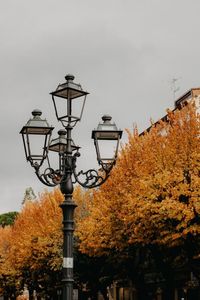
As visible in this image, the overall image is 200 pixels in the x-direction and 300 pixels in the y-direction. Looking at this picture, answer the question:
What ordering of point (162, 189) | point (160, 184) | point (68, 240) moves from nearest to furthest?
point (68, 240) → point (160, 184) → point (162, 189)

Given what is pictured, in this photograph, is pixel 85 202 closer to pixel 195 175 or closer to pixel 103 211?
pixel 103 211

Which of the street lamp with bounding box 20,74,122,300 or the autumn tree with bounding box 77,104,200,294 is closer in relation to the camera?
the street lamp with bounding box 20,74,122,300

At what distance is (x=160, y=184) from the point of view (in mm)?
28844

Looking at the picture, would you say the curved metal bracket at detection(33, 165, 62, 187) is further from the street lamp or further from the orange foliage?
the orange foliage

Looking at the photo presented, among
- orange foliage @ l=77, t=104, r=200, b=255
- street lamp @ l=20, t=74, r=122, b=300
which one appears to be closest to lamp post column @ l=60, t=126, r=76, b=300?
street lamp @ l=20, t=74, r=122, b=300

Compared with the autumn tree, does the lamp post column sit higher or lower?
lower

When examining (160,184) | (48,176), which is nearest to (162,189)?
(160,184)

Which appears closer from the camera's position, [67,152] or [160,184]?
[67,152]

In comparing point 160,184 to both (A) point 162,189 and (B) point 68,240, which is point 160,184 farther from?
(B) point 68,240

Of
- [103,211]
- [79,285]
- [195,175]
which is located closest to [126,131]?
[103,211]

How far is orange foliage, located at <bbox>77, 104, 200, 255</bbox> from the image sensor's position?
2826 centimetres

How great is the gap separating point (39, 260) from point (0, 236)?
31287 millimetres

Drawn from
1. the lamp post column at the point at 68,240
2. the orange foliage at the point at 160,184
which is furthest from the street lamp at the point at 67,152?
the orange foliage at the point at 160,184

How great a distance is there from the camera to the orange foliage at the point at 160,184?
2826 cm
